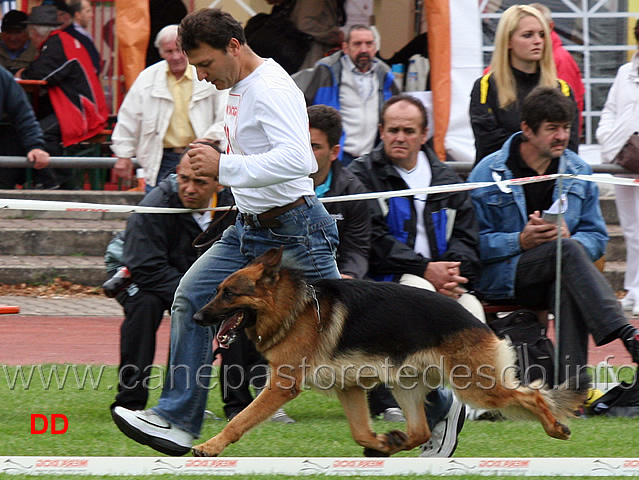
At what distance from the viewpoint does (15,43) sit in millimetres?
12234

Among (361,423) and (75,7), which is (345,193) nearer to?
(361,423)

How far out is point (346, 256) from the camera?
241 inches

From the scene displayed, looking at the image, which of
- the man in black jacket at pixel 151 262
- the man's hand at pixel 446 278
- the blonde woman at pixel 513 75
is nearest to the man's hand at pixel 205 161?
the man in black jacket at pixel 151 262

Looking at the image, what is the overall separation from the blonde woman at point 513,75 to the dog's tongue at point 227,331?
11.4 ft

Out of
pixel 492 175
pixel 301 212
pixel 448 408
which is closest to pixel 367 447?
pixel 448 408

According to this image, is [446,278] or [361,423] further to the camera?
[446,278]

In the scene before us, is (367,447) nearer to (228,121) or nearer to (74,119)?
(228,121)

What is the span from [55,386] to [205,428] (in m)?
1.40

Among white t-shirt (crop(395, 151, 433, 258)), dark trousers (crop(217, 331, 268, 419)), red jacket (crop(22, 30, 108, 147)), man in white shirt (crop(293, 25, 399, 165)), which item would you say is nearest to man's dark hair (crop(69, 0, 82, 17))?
red jacket (crop(22, 30, 108, 147))

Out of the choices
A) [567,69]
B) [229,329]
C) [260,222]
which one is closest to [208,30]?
[260,222]

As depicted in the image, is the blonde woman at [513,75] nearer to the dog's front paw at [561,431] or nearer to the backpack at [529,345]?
the backpack at [529,345]

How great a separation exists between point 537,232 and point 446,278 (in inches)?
24.7

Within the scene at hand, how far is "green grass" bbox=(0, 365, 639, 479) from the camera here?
17.2ft

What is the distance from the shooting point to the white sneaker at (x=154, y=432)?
4750 millimetres
